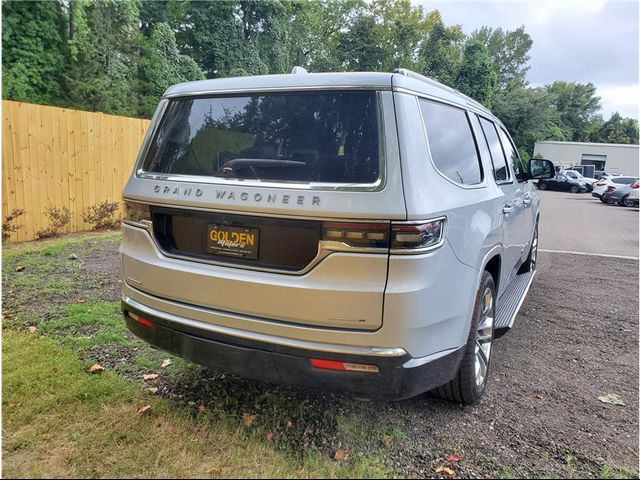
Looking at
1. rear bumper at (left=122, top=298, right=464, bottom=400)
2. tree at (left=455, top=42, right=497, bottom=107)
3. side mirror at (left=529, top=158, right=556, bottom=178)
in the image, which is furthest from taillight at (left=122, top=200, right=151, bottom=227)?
tree at (left=455, top=42, right=497, bottom=107)

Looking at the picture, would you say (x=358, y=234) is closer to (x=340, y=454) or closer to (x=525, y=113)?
(x=340, y=454)

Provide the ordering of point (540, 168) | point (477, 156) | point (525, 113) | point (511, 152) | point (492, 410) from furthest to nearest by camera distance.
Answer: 1. point (525, 113)
2. point (540, 168)
3. point (511, 152)
4. point (477, 156)
5. point (492, 410)

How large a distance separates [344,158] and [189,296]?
110 centimetres

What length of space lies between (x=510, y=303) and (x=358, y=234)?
267 cm

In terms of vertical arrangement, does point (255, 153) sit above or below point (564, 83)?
below

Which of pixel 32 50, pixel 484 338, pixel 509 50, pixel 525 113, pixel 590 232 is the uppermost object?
pixel 509 50

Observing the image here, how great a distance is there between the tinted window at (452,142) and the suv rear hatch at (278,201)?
1.37 feet

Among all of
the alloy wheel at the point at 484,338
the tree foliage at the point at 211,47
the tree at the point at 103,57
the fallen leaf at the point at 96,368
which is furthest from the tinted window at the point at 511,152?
the tree at the point at 103,57

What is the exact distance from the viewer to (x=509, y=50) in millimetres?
60938

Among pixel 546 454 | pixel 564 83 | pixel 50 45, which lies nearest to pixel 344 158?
pixel 546 454

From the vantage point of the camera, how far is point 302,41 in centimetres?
3241

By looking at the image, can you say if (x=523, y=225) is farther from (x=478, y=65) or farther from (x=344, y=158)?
(x=478, y=65)

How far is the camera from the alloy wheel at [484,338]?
9.61ft

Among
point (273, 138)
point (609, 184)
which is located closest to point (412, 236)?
point (273, 138)
